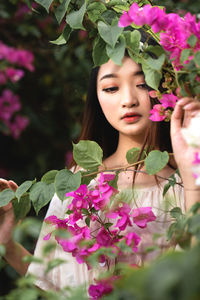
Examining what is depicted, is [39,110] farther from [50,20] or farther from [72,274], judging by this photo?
[72,274]

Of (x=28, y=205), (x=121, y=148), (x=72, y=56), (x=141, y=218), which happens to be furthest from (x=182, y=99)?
(x=72, y=56)

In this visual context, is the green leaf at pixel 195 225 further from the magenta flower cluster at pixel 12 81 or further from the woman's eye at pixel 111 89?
the magenta flower cluster at pixel 12 81

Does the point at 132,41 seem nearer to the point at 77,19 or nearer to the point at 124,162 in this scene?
the point at 77,19

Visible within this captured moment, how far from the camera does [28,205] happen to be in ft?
3.79

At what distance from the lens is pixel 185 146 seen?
0.85 metres

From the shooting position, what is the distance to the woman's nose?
1256 mm

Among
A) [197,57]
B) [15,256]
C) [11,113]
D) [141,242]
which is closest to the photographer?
[197,57]

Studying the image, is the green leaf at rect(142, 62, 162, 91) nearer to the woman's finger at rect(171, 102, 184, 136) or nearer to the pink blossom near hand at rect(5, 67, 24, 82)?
the woman's finger at rect(171, 102, 184, 136)

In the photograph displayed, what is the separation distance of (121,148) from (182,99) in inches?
22.4

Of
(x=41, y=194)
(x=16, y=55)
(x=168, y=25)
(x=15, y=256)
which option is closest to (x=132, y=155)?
(x=41, y=194)

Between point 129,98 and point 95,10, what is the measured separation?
27 centimetres

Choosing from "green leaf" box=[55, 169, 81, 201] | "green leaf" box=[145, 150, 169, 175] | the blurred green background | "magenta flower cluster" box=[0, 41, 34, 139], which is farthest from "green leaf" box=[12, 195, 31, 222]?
"magenta flower cluster" box=[0, 41, 34, 139]

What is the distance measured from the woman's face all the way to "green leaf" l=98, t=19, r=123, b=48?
1.04 feet

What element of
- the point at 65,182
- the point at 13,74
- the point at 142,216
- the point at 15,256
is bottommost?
the point at 15,256
